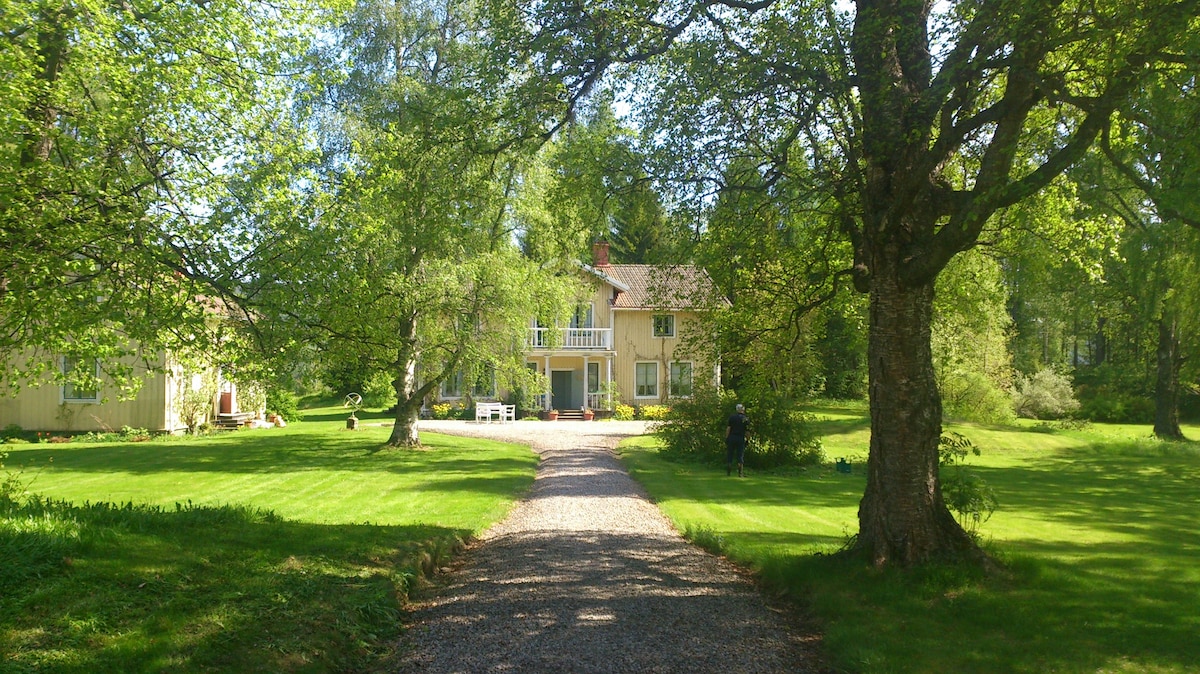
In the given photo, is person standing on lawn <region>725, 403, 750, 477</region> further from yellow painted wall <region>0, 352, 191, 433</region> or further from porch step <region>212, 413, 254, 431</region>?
porch step <region>212, 413, 254, 431</region>

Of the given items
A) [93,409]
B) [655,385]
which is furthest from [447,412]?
[93,409]

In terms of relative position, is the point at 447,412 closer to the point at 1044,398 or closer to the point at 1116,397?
the point at 1044,398

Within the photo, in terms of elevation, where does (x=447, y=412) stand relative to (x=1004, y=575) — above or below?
above

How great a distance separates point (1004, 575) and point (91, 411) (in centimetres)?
3060

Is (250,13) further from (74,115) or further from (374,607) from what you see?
(374,607)

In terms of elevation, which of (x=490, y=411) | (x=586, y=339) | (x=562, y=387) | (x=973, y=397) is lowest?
(x=490, y=411)

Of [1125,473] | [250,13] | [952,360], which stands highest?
[250,13]

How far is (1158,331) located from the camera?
110 ft

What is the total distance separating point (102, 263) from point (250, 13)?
5.14 meters

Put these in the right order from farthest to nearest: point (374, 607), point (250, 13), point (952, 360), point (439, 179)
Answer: point (952, 360), point (250, 13), point (439, 179), point (374, 607)

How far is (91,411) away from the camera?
Result: 29219mm

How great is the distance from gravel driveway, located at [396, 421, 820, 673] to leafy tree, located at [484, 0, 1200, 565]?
5.98ft

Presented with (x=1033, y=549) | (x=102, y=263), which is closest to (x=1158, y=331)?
(x=1033, y=549)

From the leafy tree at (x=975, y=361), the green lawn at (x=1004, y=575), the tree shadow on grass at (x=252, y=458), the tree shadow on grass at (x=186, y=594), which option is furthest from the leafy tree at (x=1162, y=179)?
the tree shadow on grass at (x=252, y=458)
